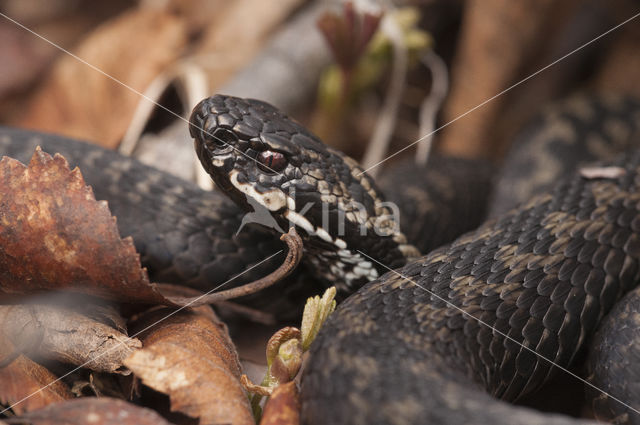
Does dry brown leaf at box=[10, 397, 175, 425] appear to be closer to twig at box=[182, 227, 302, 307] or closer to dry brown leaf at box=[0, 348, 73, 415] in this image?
dry brown leaf at box=[0, 348, 73, 415]

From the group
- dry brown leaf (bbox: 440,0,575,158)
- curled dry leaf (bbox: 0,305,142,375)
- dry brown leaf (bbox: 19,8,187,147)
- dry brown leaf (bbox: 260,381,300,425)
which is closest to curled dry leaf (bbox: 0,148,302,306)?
curled dry leaf (bbox: 0,305,142,375)

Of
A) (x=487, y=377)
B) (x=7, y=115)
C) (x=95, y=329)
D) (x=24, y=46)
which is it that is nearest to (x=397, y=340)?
(x=487, y=377)

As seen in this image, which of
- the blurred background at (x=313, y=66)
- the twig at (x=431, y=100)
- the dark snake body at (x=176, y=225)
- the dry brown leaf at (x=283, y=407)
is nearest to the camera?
the dry brown leaf at (x=283, y=407)

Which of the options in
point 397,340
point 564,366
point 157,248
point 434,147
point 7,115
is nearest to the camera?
point 397,340

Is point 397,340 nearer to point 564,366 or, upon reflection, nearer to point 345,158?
point 564,366

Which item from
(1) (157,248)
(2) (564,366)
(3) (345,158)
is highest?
(3) (345,158)

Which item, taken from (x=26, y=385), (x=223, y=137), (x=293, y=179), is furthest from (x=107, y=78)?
(x=26, y=385)

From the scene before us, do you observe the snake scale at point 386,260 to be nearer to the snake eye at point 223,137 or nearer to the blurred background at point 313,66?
the snake eye at point 223,137

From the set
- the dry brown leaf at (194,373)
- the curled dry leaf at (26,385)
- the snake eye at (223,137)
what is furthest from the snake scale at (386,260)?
the curled dry leaf at (26,385)
